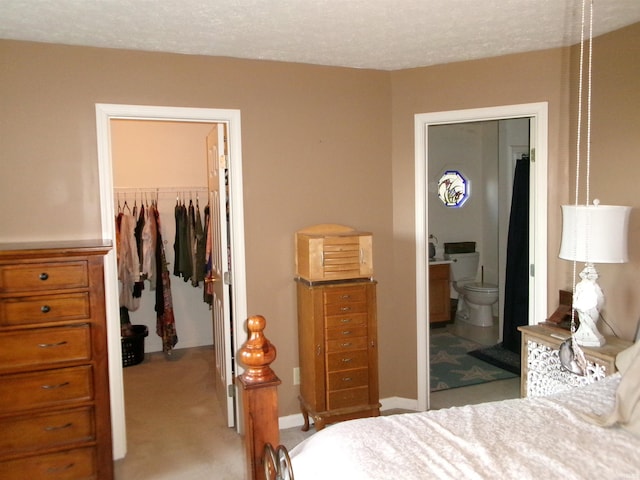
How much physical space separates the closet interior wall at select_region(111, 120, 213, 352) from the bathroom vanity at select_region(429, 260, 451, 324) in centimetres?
239

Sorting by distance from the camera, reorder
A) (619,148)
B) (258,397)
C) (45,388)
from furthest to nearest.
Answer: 1. (619,148)
2. (45,388)
3. (258,397)

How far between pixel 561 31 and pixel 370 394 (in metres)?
2.36

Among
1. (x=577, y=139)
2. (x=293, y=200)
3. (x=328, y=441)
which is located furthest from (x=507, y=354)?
(x=328, y=441)

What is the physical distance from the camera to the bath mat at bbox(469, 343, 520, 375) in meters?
4.45

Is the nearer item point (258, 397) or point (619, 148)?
point (258, 397)

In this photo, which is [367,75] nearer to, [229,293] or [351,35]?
[351,35]

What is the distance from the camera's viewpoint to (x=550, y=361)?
282cm

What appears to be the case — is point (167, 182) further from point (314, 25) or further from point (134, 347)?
point (314, 25)

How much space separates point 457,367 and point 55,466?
3170 mm

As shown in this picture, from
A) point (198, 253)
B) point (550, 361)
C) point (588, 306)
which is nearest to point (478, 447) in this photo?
point (588, 306)

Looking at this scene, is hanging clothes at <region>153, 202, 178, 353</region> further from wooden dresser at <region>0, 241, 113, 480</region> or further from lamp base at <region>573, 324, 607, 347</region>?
lamp base at <region>573, 324, 607, 347</region>

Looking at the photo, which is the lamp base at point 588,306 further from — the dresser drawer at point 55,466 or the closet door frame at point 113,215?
the dresser drawer at point 55,466

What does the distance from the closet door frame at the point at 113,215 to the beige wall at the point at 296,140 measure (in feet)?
0.15

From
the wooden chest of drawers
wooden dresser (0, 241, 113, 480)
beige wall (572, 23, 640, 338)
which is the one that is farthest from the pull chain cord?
wooden dresser (0, 241, 113, 480)
